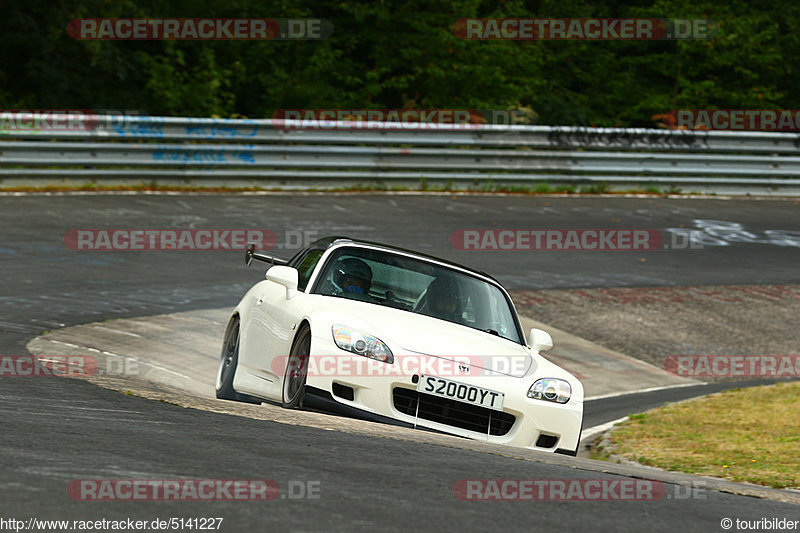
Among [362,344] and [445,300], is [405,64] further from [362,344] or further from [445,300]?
[362,344]

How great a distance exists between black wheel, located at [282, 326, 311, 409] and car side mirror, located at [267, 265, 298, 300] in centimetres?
71

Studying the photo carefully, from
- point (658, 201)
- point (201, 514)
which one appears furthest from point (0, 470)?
point (658, 201)

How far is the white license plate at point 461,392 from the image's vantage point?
6.88m

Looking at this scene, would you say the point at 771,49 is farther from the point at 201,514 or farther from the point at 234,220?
the point at 201,514

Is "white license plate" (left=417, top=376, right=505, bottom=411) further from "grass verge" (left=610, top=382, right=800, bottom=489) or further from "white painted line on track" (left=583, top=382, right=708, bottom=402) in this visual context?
"white painted line on track" (left=583, top=382, right=708, bottom=402)

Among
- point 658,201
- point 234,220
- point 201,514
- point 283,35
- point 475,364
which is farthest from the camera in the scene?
point 283,35

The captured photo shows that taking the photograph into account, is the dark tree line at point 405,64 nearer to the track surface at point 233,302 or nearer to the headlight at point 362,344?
the track surface at point 233,302

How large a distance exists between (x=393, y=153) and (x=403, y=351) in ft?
45.5

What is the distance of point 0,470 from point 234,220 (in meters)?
12.3

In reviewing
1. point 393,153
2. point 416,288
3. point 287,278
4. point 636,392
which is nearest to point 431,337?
point 416,288

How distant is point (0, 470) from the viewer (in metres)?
4.55

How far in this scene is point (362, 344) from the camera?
6941 mm

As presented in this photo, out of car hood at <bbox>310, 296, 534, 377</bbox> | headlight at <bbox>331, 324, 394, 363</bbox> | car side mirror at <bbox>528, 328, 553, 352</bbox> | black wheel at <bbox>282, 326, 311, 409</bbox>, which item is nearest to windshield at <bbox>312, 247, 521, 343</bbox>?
car side mirror at <bbox>528, 328, 553, 352</bbox>

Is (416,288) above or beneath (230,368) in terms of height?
above
